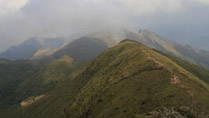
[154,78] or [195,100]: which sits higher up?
[154,78]

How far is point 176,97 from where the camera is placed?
Result: 6938cm

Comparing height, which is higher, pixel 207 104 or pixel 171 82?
pixel 171 82

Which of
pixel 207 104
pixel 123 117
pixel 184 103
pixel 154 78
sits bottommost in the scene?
pixel 207 104

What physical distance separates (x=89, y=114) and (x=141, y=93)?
37.8m

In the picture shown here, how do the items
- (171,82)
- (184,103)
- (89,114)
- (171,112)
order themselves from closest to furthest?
(171,112), (184,103), (171,82), (89,114)

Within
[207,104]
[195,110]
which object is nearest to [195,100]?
[207,104]

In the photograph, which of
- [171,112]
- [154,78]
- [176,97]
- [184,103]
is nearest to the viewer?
[171,112]

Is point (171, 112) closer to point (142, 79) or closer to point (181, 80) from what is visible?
point (181, 80)

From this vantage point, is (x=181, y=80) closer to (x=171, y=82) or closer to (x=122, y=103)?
(x=171, y=82)

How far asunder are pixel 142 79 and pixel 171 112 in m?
46.2

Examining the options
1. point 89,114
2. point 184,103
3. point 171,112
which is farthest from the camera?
point 89,114

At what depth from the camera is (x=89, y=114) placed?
10725 cm

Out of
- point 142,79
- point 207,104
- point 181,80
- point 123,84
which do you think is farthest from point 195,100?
point 123,84

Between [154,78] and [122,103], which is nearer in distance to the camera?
[122,103]
